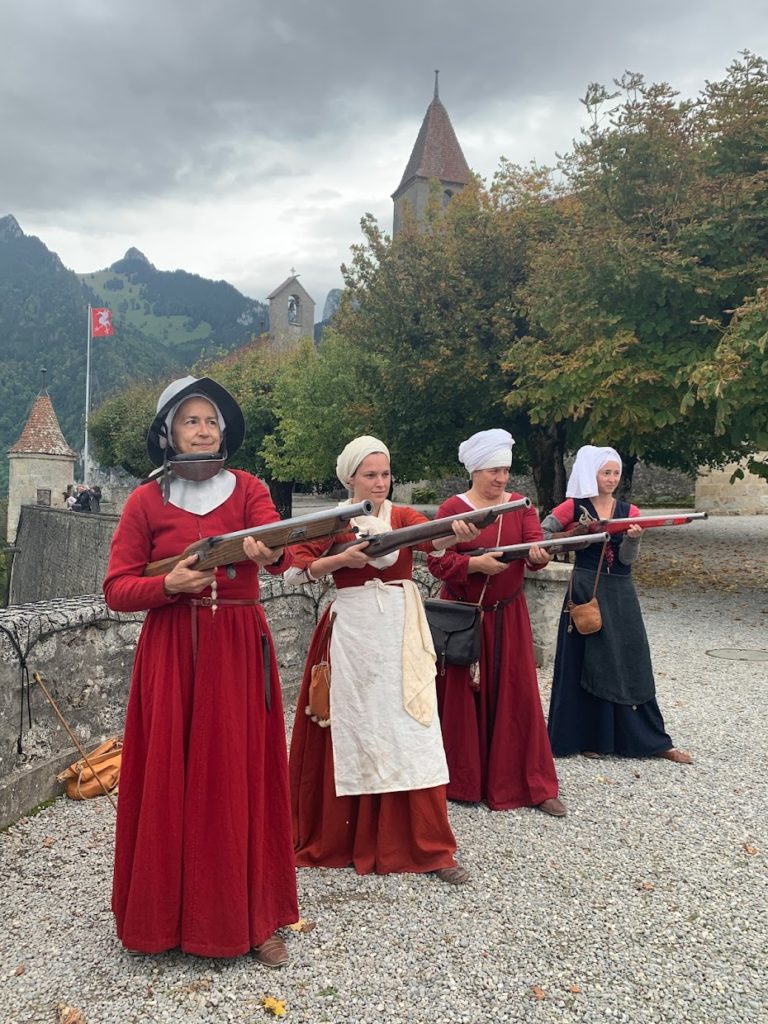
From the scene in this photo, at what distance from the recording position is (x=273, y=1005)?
2609 millimetres

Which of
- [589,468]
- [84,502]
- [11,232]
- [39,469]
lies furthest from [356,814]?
[11,232]

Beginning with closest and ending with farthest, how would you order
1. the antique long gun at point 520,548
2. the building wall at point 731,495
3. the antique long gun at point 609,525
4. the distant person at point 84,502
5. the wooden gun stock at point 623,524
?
the antique long gun at point 520,548
the wooden gun stock at point 623,524
the antique long gun at point 609,525
the building wall at point 731,495
the distant person at point 84,502

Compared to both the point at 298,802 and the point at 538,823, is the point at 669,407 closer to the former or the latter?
the point at 538,823

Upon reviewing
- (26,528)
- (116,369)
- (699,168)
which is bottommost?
(26,528)

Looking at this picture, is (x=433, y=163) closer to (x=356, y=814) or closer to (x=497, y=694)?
(x=497, y=694)

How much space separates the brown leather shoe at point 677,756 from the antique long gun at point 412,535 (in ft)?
8.83

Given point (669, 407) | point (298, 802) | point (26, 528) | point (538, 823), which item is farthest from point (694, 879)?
point (26, 528)

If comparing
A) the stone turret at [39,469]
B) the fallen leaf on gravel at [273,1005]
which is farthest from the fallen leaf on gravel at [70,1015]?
the stone turret at [39,469]

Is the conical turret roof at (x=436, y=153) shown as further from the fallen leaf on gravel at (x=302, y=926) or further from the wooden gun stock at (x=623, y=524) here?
the fallen leaf on gravel at (x=302, y=926)

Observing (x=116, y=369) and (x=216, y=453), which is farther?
(x=116, y=369)

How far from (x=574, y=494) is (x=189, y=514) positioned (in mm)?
3061

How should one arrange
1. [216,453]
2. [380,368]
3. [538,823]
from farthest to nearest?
[380,368] < [538,823] < [216,453]

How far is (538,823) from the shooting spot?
419cm

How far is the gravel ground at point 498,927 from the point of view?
2652mm
